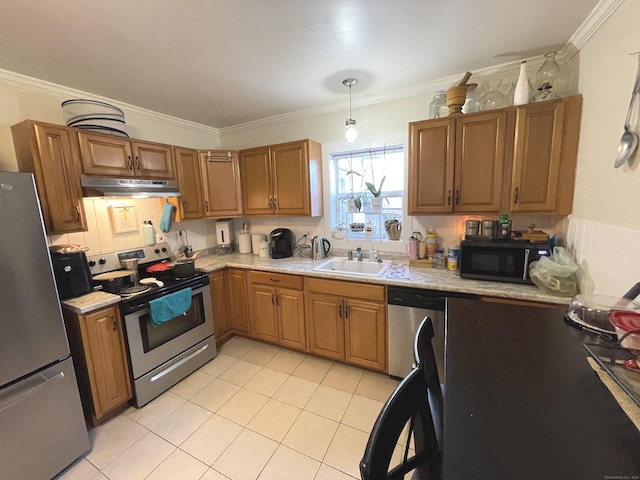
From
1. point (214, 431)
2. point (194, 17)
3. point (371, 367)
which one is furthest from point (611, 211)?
point (214, 431)

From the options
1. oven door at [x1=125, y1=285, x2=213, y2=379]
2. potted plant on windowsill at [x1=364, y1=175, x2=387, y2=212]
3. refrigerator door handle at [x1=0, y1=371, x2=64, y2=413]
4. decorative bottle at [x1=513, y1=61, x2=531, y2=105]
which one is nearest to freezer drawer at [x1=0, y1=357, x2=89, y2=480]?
refrigerator door handle at [x1=0, y1=371, x2=64, y2=413]

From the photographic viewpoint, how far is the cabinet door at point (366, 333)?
7.07 ft

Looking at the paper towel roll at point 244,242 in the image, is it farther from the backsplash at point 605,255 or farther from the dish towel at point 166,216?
the backsplash at point 605,255

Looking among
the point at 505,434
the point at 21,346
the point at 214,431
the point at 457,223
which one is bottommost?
the point at 214,431

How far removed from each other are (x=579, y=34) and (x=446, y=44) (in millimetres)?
770

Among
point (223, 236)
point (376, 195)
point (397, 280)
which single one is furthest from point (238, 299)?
point (376, 195)

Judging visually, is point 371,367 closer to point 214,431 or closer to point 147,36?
point 214,431

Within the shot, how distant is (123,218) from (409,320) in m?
2.65

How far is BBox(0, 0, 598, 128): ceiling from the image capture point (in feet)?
4.37

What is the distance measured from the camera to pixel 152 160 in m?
2.38

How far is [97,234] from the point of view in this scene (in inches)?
88.4

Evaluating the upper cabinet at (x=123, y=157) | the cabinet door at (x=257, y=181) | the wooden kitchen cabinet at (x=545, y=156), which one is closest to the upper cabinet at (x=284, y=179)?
the cabinet door at (x=257, y=181)

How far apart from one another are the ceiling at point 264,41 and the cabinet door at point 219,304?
1.74 m

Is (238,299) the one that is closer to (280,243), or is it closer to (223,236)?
(280,243)
